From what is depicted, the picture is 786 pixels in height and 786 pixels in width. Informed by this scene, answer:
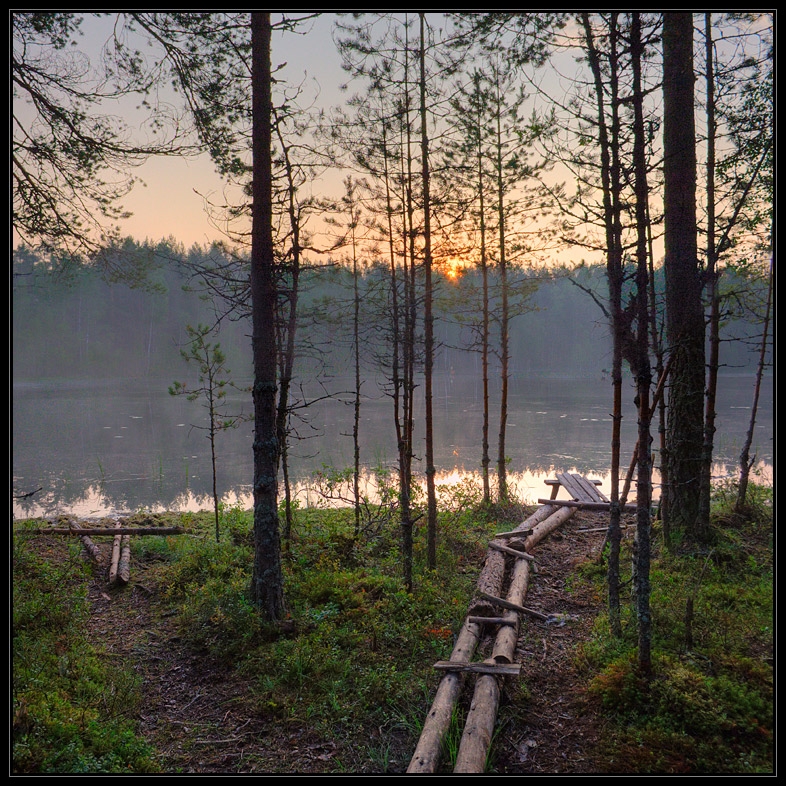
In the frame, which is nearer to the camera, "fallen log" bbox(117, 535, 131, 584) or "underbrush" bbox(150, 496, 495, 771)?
"underbrush" bbox(150, 496, 495, 771)

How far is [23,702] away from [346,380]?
186 ft

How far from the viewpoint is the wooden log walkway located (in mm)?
4137

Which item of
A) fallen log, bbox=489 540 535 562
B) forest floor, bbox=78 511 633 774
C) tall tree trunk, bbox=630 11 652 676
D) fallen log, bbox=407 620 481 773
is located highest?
tall tree trunk, bbox=630 11 652 676

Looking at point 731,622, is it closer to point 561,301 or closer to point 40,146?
point 40,146

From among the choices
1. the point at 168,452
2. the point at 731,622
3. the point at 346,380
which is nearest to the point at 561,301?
the point at 346,380

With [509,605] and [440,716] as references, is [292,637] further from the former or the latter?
[509,605]

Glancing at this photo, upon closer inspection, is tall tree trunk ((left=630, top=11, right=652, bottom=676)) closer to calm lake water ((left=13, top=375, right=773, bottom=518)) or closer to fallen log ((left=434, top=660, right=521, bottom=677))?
fallen log ((left=434, top=660, right=521, bottom=677))

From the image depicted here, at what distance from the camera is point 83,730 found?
4.45 metres

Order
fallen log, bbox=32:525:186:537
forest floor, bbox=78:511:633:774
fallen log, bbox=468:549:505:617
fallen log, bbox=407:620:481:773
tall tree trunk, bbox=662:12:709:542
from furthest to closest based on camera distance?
fallen log, bbox=32:525:186:537 < tall tree trunk, bbox=662:12:709:542 < fallen log, bbox=468:549:505:617 < forest floor, bbox=78:511:633:774 < fallen log, bbox=407:620:481:773

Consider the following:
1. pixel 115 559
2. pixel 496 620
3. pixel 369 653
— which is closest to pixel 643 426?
pixel 496 620

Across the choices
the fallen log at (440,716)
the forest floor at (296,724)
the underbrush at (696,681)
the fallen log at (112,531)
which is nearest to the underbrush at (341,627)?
the forest floor at (296,724)

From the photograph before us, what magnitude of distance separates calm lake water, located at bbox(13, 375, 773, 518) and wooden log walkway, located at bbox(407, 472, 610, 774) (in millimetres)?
3480

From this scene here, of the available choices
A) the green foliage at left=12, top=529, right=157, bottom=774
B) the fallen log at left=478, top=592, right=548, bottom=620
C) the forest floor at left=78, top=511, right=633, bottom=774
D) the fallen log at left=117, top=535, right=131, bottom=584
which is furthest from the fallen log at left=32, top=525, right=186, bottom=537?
the fallen log at left=478, top=592, right=548, bottom=620

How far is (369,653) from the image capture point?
608 centimetres
